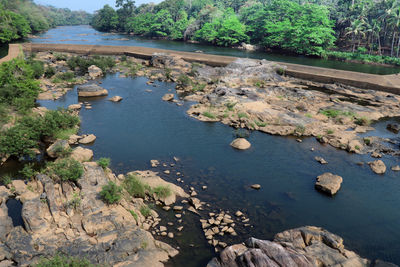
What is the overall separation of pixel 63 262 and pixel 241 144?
54.2ft

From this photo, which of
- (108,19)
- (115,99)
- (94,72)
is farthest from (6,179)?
(108,19)

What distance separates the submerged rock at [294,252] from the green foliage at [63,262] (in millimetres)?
5211

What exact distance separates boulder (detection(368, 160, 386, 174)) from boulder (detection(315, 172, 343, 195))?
397 centimetres

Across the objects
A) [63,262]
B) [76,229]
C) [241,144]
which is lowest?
[76,229]

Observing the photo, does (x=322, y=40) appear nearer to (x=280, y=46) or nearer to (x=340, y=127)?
(x=280, y=46)

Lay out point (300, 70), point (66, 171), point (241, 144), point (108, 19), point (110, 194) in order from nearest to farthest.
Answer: point (110, 194), point (66, 171), point (241, 144), point (300, 70), point (108, 19)

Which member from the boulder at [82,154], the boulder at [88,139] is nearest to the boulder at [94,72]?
the boulder at [88,139]

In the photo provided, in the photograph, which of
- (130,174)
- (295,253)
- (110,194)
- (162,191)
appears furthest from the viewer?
(130,174)

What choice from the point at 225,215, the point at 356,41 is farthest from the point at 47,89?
the point at 356,41

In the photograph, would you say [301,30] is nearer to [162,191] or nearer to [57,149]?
[162,191]

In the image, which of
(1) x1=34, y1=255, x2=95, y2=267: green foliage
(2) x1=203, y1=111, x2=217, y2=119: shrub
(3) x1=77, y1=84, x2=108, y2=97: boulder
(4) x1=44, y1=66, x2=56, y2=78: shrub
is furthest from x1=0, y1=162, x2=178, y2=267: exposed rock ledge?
(4) x1=44, y1=66, x2=56, y2=78: shrub

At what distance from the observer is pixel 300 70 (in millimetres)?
47781

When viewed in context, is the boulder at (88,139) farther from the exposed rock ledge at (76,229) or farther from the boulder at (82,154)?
the exposed rock ledge at (76,229)

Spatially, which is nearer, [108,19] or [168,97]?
[168,97]
